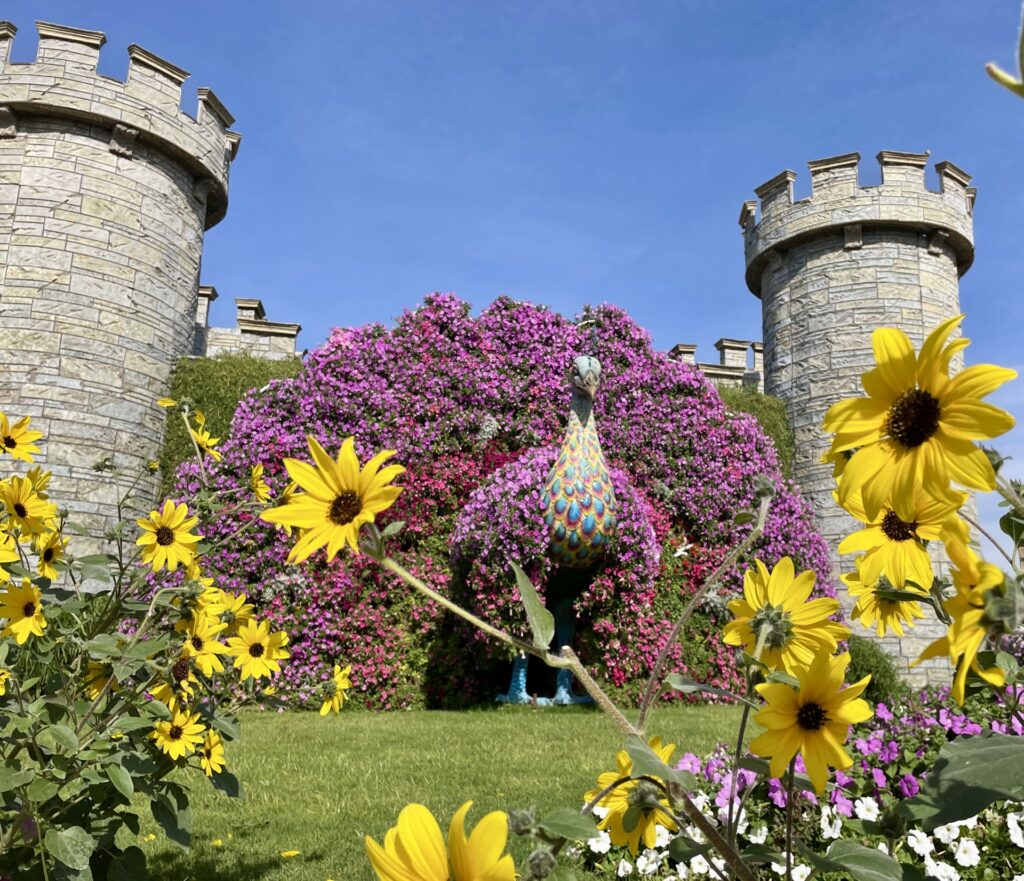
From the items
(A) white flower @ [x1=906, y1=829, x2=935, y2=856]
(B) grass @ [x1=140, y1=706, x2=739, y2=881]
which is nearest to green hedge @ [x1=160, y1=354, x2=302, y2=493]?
(B) grass @ [x1=140, y1=706, x2=739, y2=881]

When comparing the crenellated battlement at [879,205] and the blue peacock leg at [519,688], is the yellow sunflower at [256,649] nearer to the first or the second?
the blue peacock leg at [519,688]

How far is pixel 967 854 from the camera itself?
2.48 m

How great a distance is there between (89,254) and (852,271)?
989 centimetres

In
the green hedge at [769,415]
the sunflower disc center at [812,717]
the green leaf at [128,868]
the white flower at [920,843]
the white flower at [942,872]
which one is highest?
the green hedge at [769,415]

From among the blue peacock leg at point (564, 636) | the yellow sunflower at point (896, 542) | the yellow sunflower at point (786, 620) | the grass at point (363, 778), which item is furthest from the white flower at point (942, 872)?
the blue peacock leg at point (564, 636)

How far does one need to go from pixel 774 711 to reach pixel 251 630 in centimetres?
186

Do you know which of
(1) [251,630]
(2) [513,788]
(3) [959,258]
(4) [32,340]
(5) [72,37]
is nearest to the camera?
(1) [251,630]

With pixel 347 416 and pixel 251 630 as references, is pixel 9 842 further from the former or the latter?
pixel 347 416

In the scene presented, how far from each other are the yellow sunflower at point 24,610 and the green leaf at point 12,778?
1.10 feet

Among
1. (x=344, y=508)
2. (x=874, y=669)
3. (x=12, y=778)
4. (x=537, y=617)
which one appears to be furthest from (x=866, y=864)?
(x=874, y=669)

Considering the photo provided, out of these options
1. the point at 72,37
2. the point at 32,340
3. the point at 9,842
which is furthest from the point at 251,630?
the point at 72,37

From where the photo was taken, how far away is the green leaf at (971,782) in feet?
2.73

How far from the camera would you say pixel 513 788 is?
3840mm

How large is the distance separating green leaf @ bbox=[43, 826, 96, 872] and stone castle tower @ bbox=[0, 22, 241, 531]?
700 cm
